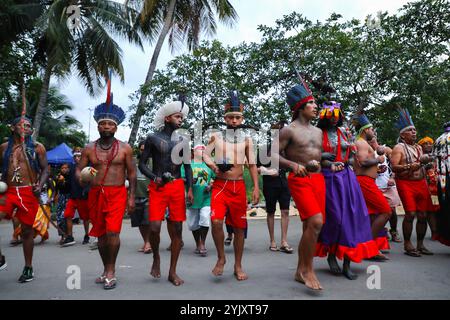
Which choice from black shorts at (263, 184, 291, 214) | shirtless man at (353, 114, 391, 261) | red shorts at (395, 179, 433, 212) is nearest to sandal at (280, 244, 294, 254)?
black shorts at (263, 184, 291, 214)

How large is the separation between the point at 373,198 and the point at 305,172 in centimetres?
193

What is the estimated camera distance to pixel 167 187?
431cm

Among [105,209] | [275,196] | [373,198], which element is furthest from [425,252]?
[105,209]

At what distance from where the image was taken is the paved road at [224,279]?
3.73m

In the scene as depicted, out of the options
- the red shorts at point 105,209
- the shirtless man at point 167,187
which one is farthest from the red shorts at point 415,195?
the red shorts at point 105,209

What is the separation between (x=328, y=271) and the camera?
4727mm

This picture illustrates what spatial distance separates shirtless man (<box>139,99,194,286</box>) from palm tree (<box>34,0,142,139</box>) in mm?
11617

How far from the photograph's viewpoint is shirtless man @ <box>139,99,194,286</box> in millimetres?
4254

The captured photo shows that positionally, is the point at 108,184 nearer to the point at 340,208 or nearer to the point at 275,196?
the point at 340,208

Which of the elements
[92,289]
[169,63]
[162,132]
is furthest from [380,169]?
[169,63]

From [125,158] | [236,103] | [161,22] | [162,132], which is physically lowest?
[125,158]

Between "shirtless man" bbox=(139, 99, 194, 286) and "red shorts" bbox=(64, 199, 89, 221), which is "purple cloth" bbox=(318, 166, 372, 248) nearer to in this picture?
"shirtless man" bbox=(139, 99, 194, 286)
